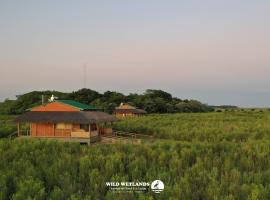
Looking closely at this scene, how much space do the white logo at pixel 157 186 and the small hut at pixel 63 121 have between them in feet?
44.2

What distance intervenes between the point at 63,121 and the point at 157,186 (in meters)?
14.9

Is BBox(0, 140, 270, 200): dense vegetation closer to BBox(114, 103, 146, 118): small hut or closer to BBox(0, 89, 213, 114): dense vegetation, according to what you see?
BBox(114, 103, 146, 118): small hut

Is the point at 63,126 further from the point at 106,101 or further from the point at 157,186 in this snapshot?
the point at 106,101

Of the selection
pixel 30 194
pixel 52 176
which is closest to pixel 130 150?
pixel 52 176

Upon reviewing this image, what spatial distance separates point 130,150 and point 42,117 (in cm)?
1015

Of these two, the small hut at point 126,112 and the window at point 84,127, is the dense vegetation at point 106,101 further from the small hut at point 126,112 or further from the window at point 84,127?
the window at point 84,127

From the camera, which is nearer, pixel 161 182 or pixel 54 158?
pixel 161 182

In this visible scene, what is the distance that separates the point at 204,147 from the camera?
17078 mm

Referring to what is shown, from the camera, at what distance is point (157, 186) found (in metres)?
10.3

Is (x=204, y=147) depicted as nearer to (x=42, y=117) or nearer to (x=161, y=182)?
(x=161, y=182)

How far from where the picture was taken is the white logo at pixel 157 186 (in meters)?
9.90

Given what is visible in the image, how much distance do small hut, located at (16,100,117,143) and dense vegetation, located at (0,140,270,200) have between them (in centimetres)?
675

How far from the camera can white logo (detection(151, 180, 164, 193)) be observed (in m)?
9.90

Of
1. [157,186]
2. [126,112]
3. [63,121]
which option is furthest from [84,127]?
[126,112]
